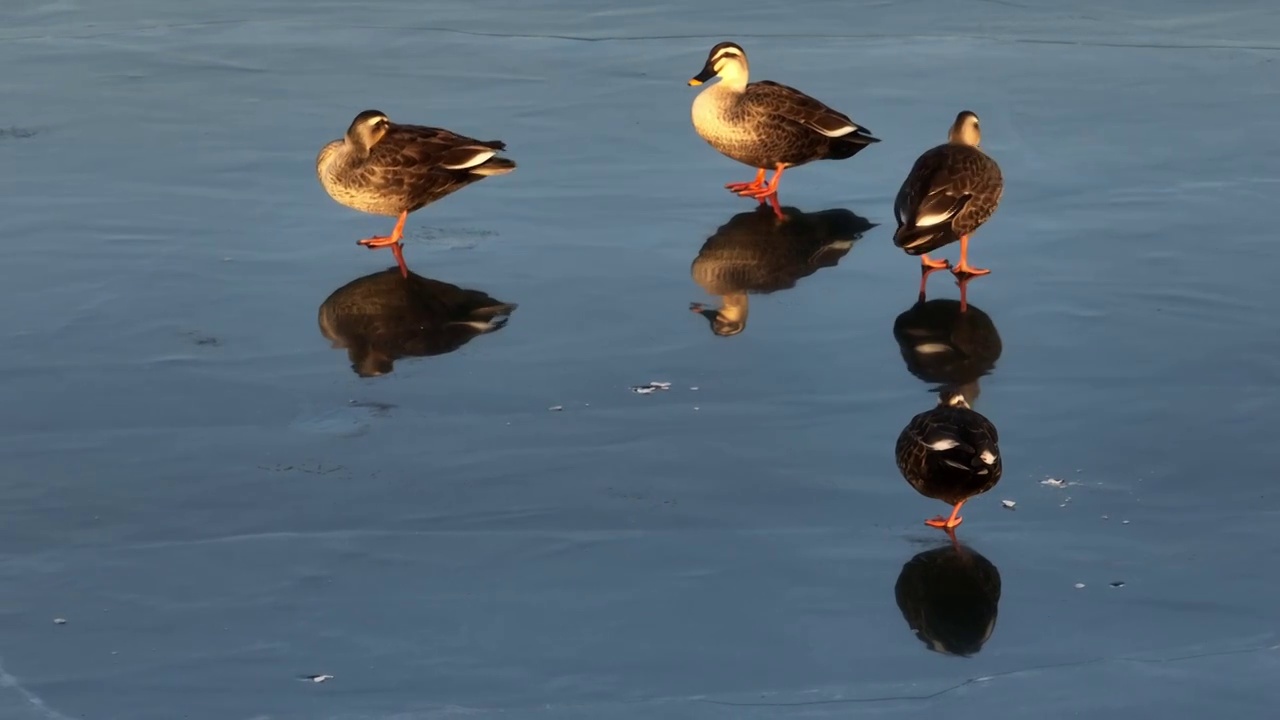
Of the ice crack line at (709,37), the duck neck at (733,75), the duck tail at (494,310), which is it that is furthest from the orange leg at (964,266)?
the ice crack line at (709,37)

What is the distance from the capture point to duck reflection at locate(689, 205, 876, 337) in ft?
30.7

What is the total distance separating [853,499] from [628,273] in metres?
3.17

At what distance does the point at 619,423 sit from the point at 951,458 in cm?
179

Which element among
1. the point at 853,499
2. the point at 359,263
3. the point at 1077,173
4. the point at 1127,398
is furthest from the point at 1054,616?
the point at 1077,173

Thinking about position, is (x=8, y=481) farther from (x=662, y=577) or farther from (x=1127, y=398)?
(x=1127, y=398)

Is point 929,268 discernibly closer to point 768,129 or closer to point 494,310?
point 768,129

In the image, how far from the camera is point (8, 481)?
7.09m

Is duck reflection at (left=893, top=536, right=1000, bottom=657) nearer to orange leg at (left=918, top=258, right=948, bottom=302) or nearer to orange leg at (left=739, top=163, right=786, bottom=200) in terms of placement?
orange leg at (left=918, top=258, right=948, bottom=302)

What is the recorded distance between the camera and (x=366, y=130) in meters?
10.6

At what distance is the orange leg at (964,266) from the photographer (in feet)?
31.9

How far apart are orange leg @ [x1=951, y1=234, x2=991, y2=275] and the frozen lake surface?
80 millimetres

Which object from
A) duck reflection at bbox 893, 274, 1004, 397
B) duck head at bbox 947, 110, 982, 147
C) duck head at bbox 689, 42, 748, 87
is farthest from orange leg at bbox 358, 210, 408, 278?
duck head at bbox 947, 110, 982, 147

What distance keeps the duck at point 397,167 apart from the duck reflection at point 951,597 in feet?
15.6

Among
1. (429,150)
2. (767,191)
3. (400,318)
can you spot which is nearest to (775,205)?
(767,191)
